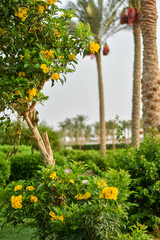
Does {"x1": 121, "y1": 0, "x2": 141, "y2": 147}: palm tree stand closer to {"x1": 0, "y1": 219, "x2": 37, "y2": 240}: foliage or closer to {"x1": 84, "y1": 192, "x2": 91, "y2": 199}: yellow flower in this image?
{"x1": 0, "y1": 219, "x2": 37, "y2": 240}: foliage

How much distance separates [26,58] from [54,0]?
2.48 feet

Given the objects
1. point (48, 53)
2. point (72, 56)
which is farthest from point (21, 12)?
point (72, 56)

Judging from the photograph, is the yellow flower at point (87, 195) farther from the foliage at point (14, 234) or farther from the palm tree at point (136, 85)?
the palm tree at point (136, 85)

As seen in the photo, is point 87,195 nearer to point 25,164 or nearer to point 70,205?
point 70,205

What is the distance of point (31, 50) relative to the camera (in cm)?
300

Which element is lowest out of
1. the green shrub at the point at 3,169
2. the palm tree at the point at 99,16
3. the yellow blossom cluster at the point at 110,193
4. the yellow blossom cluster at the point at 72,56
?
the green shrub at the point at 3,169

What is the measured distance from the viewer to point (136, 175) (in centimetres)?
427

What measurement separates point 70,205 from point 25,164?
17.7ft

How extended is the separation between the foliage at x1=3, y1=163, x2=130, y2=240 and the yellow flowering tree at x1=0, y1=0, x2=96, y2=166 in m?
0.42

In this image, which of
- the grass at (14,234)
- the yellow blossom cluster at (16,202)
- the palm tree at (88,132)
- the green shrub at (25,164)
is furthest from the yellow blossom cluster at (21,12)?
the palm tree at (88,132)

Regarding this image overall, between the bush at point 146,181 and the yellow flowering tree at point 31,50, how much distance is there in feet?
5.39

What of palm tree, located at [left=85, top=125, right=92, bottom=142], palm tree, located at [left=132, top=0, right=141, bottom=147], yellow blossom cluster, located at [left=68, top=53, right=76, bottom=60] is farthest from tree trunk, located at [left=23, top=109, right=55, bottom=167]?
palm tree, located at [left=85, top=125, right=92, bottom=142]

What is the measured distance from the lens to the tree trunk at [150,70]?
611 centimetres

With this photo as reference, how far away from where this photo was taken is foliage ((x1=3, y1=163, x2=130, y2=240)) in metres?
2.46
